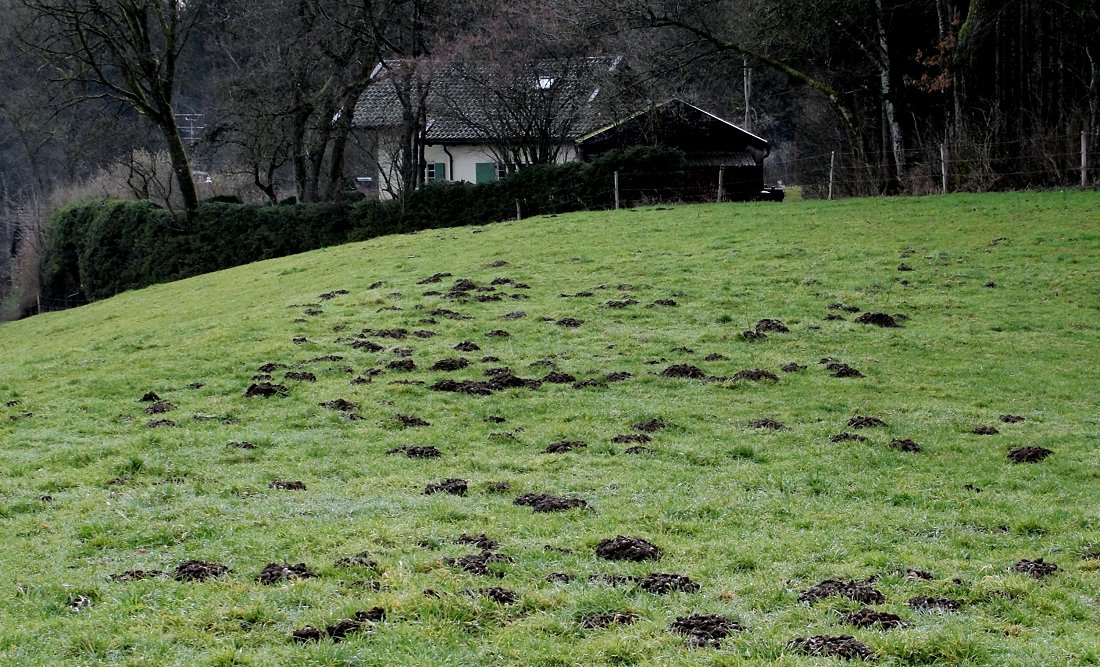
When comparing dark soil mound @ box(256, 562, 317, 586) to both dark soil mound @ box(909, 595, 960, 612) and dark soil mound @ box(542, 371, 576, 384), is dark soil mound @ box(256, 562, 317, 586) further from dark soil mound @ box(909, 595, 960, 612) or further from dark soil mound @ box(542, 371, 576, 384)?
dark soil mound @ box(542, 371, 576, 384)

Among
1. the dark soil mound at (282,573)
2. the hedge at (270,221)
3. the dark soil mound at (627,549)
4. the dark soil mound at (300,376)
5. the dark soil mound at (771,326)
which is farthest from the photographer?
the hedge at (270,221)

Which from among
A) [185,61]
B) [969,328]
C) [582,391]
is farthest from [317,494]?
[185,61]

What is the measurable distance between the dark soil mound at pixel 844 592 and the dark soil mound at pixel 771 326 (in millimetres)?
11077

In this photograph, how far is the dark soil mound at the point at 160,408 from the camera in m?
13.8

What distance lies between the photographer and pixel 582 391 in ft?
48.0

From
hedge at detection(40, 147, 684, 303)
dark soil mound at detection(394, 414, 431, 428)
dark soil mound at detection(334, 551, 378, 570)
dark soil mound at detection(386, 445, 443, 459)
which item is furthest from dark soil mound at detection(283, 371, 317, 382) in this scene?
hedge at detection(40, 147, 684, 303)

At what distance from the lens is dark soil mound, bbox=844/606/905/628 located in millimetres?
6348

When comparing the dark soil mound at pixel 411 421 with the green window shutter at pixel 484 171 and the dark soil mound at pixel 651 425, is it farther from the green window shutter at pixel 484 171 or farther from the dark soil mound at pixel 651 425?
the green window shutter at pixel 484 171

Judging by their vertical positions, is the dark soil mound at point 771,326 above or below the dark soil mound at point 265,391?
above

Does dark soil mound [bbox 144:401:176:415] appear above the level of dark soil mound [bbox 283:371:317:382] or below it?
below

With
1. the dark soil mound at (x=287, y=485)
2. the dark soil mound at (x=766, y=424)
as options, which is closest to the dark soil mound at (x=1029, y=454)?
the dark soil mound at (x=766, y=424)

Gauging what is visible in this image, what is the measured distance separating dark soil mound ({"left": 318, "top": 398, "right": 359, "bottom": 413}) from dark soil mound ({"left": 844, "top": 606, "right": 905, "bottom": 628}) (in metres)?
8.39

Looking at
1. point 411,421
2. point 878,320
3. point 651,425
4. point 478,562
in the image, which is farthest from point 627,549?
point 878,320

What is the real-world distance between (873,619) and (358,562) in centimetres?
352
